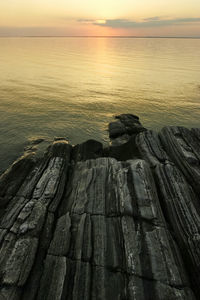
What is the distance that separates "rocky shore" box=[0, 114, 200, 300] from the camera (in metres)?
5.75

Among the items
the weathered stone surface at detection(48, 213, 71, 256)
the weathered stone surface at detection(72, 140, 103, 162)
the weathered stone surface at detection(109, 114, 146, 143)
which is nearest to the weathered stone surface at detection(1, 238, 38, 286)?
the weathered stone surface at detection(48, 213, 71, 256)

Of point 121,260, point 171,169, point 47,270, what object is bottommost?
point 47,270

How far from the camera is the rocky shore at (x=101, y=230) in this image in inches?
226

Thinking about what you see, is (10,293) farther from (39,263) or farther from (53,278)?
(53,278)

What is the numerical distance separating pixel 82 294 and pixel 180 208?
5.44 metres

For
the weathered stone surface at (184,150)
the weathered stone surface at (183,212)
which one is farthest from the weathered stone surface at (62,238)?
the weathered stone surface at (184,150)

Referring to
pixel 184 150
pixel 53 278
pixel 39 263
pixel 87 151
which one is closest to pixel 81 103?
pixel 87 151

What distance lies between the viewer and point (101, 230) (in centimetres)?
713

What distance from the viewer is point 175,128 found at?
14.8 metres

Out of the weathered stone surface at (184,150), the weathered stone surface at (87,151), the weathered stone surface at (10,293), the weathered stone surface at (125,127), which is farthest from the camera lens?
the weathered stone surface at (125,127)

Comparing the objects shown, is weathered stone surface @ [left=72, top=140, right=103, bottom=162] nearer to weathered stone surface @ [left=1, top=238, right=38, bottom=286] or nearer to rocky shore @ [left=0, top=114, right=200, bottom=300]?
rocky shore @ [left=0, top=114, right=200, bottom=300]

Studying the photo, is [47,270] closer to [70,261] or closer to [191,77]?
[70,261]

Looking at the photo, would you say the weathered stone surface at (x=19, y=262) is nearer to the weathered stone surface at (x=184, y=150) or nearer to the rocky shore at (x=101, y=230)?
the rocky shore at (x=101, y=230)

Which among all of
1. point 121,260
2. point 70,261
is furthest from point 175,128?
point 70,261
